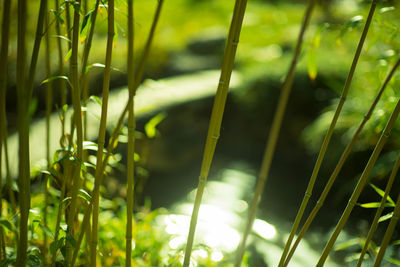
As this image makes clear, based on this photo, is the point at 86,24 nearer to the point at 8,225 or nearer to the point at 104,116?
the point at 104,116

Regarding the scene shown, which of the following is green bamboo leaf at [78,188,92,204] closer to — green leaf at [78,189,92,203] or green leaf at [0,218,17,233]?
green leaf at [78,189,92,203]

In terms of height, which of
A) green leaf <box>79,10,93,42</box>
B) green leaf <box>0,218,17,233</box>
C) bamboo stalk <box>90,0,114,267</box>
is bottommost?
green leaf <box>0,218,17,233</box>

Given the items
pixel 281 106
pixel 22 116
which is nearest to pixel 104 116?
pixel 22 116

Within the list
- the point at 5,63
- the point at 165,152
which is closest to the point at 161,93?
the point at 165,152

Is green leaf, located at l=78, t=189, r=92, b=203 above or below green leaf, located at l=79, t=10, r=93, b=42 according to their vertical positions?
below

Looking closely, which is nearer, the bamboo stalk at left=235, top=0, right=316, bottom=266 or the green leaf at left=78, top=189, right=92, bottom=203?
the bamboo stalk at left=235, top=0, right=316, bottom=266

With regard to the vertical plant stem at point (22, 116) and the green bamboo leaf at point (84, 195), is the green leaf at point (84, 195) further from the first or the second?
the vertical plant stem at point (22, 116)

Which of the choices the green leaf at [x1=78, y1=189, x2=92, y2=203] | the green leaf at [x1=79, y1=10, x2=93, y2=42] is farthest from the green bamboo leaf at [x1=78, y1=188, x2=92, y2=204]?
the green leaf at [x1=79, y1=10, x2=93, y2=42]

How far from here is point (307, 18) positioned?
0.50 meters

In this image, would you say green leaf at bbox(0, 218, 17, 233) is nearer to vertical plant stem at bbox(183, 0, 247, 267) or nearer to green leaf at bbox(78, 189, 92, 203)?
green leaf at bbox(78, 189, 92, 203)

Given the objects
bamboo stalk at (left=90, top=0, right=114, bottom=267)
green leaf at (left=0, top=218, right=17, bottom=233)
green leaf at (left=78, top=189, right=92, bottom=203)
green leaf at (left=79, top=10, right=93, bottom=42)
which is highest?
green leaf at (left=79, top=10, right=93, bottom=42)

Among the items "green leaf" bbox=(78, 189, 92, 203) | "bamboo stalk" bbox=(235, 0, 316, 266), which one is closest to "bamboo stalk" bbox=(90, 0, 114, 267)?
"green leaf" bbox=(78, 189, 92, 203)

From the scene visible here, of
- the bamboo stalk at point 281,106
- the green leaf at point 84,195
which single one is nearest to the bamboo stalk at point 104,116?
the green leaf at point 84,195

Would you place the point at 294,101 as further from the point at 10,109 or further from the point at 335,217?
the point at 10,109
